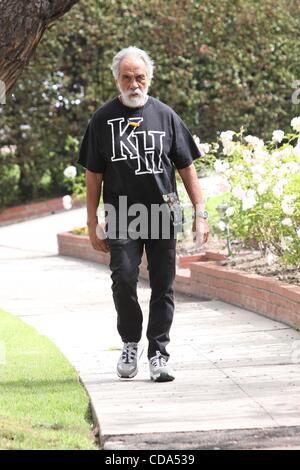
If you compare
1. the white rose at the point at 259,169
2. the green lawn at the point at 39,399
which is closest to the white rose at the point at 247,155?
the white rose at the point at 259,169

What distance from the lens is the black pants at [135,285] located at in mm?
6922

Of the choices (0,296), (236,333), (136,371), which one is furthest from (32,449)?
(0,296)

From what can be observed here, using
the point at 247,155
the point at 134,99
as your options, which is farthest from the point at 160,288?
the point at 247,155

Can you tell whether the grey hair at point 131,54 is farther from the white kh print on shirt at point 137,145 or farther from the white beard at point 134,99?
the white kh print on shirt at point 137,145

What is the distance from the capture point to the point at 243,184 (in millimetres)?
10602

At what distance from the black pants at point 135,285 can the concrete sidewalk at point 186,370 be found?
10.5 inches

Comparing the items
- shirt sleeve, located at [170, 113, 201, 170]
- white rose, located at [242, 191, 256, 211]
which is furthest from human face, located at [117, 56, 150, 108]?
white rose, located at [242, 191, 256, 211]

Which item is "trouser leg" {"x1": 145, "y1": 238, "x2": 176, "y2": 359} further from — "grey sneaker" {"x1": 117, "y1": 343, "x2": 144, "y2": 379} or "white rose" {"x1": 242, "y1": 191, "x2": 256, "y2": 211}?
"white rose" {"x1": 242, "y1": 191, "x2": 256, "y2": 211}

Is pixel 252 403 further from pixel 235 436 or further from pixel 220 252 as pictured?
pixel 220 252

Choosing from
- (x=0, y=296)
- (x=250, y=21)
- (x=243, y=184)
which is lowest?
(x=0, y=296)

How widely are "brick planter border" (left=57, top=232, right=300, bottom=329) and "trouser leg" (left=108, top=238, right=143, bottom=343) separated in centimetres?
190

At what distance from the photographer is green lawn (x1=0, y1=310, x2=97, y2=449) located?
18.6 feet

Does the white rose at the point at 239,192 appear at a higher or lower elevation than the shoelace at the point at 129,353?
higher

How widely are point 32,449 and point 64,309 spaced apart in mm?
4913
